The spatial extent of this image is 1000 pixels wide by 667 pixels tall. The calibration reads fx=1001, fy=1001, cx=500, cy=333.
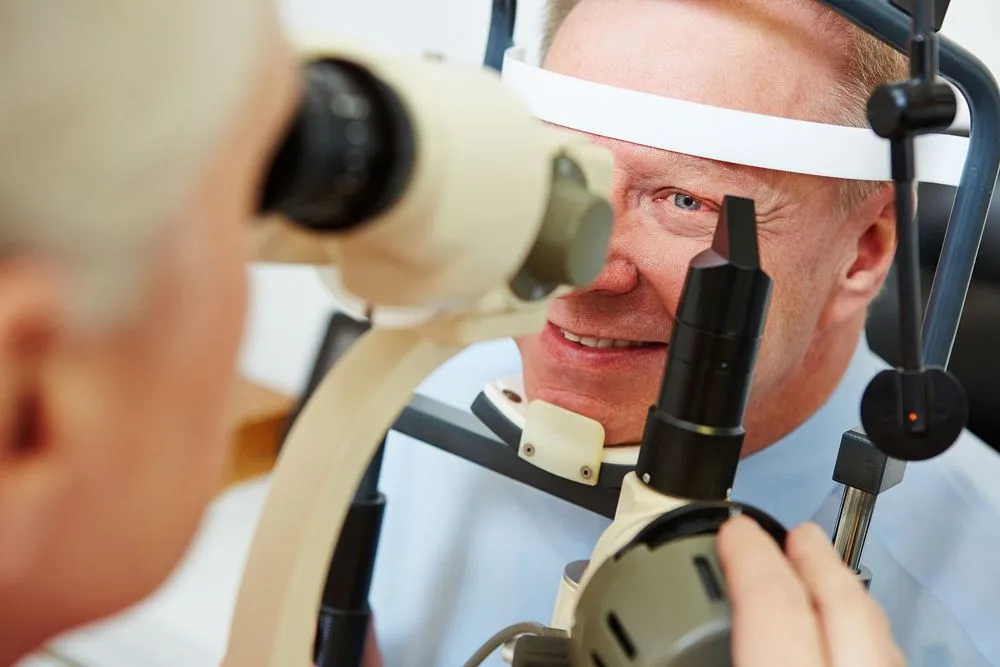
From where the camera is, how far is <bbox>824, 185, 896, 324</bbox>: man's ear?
893 mm

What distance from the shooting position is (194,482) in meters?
0.30

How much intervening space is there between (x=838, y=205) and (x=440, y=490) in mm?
552

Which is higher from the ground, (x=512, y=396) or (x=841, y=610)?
(x=841, y=610)

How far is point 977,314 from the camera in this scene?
1.17 meters

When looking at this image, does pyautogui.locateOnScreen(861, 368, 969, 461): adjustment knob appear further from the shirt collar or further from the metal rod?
the shirt collar

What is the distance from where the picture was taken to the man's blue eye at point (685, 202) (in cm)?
83

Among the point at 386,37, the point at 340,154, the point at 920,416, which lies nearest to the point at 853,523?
the point at 920,416

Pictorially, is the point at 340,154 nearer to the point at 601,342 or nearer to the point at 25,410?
the point at 25,410

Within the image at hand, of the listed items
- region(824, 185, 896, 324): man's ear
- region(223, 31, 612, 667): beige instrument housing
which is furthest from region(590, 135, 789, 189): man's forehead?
region(223, 31, 612, 667): beige instrument housing

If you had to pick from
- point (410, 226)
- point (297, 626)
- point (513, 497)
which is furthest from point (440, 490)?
point (410, 226)

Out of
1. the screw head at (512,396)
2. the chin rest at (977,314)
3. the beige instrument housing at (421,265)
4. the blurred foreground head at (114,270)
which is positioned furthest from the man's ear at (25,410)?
the chin rest at (977,314)

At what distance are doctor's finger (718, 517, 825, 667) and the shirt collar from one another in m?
0.48

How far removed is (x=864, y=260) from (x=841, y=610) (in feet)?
1.81

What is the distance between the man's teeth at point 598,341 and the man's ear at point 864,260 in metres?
0.19
